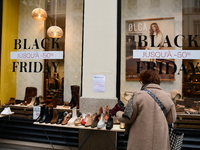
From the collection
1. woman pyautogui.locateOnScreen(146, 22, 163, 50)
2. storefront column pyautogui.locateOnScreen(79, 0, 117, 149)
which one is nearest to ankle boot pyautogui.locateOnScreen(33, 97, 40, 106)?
storefront column pyautogui.locateOnScreen(79, 0, 117, 149)

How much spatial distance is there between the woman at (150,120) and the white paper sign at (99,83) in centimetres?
157

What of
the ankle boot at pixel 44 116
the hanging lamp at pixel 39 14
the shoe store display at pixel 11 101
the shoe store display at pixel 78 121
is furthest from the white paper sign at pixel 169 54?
the shoe store display at pixel 11 101

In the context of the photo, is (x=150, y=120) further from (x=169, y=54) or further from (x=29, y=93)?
(x=29, y=93)

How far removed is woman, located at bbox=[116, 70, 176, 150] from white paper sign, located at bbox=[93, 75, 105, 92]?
1.57 meters

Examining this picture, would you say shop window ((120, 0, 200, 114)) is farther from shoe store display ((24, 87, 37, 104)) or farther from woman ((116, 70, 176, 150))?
shoe store display ((24, 87, 37, 104))

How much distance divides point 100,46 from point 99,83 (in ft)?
2.83

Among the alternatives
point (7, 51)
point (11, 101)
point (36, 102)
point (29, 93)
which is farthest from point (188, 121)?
point (7, 51)

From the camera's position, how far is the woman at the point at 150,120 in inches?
85.0

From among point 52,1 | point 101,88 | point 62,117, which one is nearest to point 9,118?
point 62,117

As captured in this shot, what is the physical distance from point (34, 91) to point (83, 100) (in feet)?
6.63

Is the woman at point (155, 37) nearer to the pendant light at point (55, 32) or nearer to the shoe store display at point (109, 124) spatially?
the shoe store display at point (109, 124)

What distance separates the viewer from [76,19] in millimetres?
4906

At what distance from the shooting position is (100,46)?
12.6 ft

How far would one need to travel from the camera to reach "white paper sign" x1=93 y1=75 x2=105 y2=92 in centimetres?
380
